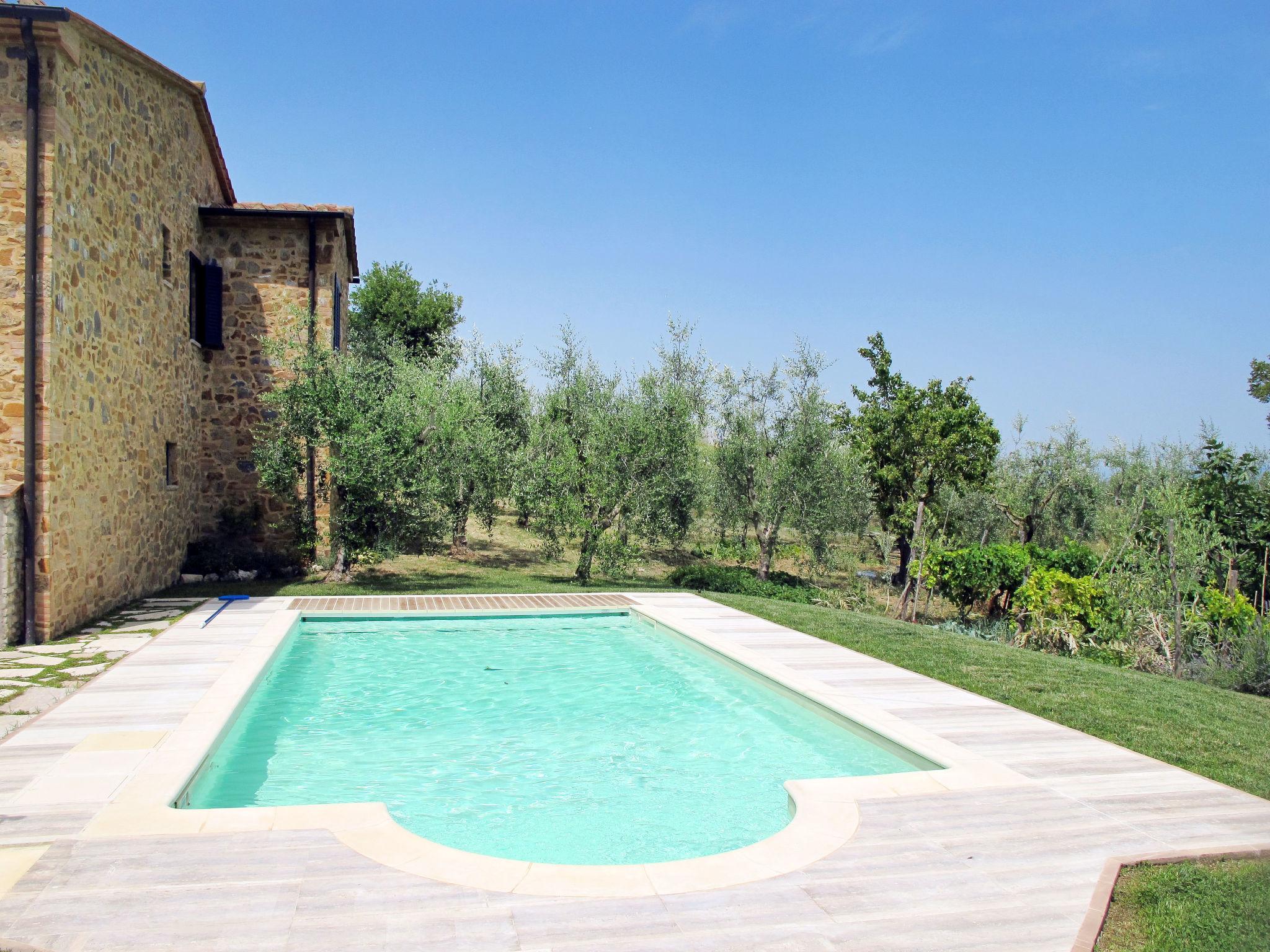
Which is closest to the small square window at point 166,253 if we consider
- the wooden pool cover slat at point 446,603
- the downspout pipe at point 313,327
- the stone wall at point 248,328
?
the stone wall at point 248,328

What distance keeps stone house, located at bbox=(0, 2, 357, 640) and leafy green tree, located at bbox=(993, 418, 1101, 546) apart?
63.6ft

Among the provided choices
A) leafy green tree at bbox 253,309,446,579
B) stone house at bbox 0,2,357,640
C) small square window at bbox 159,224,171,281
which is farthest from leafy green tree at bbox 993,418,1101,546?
small square window at bbox 159,224,171,281

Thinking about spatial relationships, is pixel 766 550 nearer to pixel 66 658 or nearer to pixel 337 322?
pixel 337 322

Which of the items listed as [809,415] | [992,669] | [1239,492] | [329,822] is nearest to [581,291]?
[809,415]

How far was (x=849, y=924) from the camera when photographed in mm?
3000

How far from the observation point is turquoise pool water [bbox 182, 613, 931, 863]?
16.1 feet

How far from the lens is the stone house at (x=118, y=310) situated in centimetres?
775

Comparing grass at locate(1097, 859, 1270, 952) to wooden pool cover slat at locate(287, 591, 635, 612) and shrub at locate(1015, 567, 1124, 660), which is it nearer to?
wooden pool cover slat at locate(287, 591, 635, 612)

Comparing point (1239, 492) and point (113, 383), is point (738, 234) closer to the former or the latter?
point (1239, 492)

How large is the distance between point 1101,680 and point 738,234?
68.8ft

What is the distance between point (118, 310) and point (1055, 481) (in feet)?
77.3

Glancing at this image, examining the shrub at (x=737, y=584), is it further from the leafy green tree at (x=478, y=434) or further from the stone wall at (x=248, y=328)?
the stone wall at (x=248, y=328)

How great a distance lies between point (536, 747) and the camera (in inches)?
249

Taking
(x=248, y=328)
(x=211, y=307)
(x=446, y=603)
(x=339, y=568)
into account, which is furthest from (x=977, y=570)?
(x=211, y=307)
